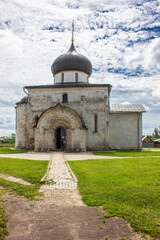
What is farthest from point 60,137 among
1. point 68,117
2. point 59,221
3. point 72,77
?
point 59,221

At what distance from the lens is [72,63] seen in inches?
873

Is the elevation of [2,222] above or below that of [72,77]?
below

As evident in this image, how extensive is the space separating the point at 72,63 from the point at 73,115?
753 cm

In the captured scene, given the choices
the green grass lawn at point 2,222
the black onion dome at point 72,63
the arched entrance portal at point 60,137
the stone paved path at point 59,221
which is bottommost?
the stone paved path at point 59,221

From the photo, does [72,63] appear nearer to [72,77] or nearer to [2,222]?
[72,77]

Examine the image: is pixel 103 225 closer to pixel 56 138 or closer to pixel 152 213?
pixel 152 213

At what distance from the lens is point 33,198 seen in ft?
15.7

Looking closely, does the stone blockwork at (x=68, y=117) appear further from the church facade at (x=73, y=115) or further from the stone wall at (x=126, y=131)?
the stone wall at (x=126, y=131)

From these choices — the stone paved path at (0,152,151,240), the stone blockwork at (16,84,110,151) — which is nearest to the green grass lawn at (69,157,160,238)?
the stone paved path at (0,152,151,240)

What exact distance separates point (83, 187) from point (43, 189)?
1.26m

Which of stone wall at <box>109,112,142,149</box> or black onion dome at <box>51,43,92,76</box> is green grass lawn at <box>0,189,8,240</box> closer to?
stone wall at <box>109,112,142,149</box>

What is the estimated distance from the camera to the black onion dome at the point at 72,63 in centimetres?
2222

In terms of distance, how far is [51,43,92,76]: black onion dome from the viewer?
22219mm

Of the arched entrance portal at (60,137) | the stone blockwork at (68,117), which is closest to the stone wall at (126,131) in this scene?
the stone blockwork at (68,117)
